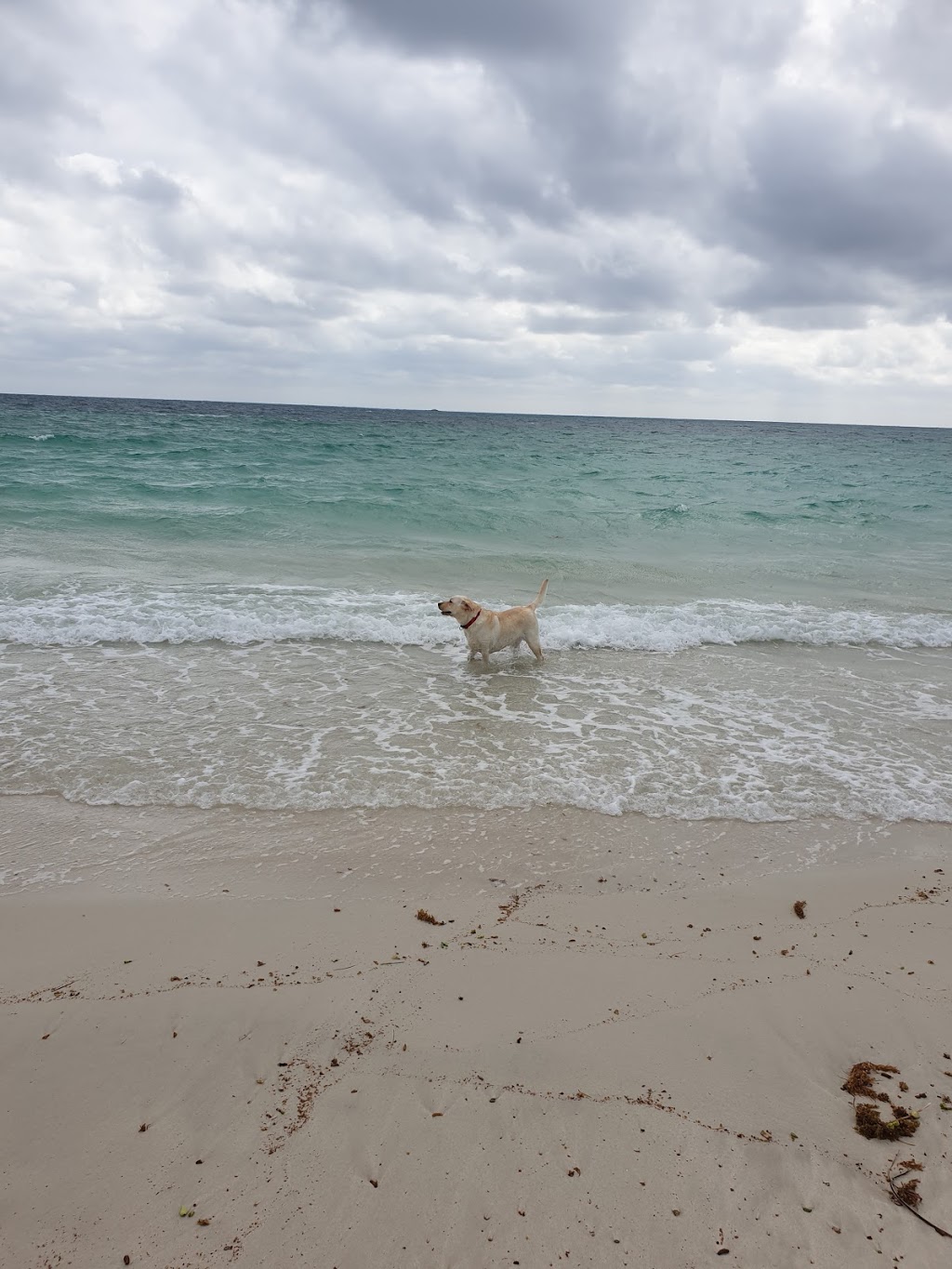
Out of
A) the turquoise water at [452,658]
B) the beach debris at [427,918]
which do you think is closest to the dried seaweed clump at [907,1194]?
the beach debris at [427,918]

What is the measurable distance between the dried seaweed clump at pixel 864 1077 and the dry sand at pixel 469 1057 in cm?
5

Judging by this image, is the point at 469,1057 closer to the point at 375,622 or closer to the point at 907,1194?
the point at 907,1194

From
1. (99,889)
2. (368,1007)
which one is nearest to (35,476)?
(99,889)

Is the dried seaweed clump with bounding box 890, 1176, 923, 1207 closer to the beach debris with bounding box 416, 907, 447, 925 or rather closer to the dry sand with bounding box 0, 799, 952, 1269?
the dry sand with bounding box 0, 799, 952, 1269

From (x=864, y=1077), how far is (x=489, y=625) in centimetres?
630

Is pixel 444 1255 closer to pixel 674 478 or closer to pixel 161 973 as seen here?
pixel 161 973

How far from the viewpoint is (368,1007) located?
351cm

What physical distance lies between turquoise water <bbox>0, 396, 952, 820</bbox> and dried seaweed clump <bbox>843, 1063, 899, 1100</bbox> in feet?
8.15

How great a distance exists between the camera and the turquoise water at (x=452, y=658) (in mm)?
6094

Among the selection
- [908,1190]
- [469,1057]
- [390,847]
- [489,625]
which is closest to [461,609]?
[489,625]

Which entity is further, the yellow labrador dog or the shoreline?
the yellow labrador dog

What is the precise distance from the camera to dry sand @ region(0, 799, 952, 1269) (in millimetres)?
2547

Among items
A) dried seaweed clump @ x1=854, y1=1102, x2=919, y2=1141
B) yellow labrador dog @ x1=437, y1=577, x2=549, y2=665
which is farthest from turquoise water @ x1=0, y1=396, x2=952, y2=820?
dried seaweed clump @ x1=854, y1=1102, x2=919, y2=1141

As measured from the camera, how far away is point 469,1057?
127 inches
